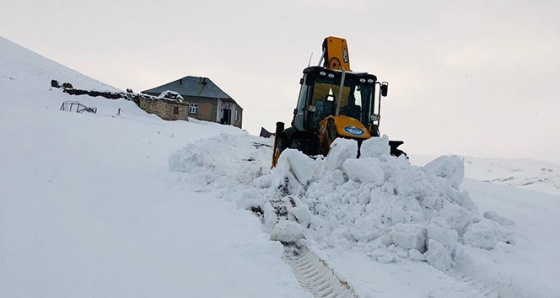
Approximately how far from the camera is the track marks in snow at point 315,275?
10.3 ft

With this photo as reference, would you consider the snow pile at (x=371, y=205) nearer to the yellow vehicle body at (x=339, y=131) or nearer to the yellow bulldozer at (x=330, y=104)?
the yellow vehicle body at (x=339, y=131)

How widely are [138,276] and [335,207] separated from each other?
2.48 metres

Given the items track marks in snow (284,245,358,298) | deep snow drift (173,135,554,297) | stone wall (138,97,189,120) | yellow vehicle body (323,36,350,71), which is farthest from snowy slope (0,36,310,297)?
stone wall (138,97,189,120)

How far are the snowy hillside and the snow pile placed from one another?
17mm

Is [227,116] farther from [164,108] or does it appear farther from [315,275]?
[315,275]

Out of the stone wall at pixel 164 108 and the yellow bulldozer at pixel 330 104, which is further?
the stone wall at pixel 164 108

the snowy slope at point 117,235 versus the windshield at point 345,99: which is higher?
the windshield at point 345,99

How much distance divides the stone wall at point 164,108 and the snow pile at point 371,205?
22.4m

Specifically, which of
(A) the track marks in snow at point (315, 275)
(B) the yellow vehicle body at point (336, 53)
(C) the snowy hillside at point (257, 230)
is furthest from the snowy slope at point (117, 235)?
(B) the yellow vehicle body at point (336, 53)

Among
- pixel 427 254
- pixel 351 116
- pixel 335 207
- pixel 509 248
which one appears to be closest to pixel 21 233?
pixel 335 207

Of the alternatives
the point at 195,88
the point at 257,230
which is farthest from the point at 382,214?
the point at 195,88

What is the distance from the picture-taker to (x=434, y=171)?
20.2ft

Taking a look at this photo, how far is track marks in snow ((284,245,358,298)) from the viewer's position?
3.13 metres

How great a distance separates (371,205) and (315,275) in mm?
1511
